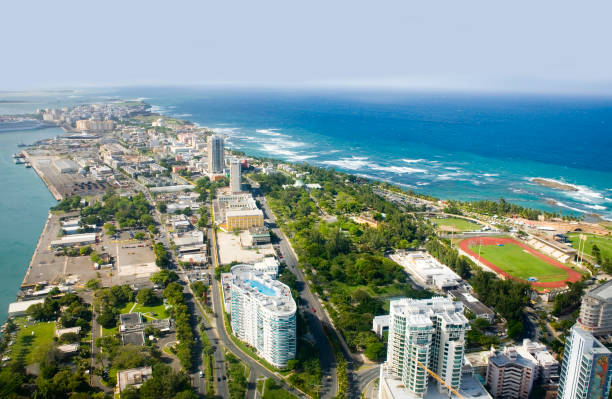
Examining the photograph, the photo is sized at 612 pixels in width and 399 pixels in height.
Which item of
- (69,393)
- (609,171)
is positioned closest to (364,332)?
(69,393)

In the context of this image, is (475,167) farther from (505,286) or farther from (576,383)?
(576,383)

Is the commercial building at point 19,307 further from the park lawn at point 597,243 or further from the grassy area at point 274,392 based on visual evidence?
the park lawn at point 597,243

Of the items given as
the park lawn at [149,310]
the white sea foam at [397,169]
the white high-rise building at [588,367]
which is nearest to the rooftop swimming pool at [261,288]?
the park lawn at [149,310]

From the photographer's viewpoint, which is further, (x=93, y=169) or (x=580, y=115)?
(x=580, y=115)

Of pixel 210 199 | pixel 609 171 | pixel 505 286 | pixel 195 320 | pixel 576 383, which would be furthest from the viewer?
pixel 609 171

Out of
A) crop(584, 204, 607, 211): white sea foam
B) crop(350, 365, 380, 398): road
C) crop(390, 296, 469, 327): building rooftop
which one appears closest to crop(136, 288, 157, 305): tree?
crop(350, 365, 380, 398): road

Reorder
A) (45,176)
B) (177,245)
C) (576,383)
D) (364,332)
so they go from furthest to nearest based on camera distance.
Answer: (45,176)
(177,245)
(364,332)
(576,383)
